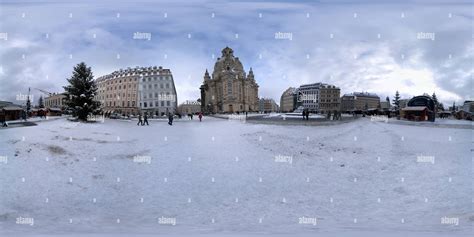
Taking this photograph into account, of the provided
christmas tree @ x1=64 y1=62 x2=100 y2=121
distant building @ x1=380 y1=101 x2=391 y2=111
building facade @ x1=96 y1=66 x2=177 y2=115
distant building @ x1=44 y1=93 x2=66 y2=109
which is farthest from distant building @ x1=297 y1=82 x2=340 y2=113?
distant building @ x1=44 y1=93 x2=66 y2=109

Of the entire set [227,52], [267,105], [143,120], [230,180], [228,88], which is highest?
[227,52]

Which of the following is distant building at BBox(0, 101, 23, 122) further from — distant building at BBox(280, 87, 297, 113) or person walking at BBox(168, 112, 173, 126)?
distant building at BBox(280, 87, 297, 113)

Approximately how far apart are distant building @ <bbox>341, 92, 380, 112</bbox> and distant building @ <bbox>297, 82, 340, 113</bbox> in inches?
3.0

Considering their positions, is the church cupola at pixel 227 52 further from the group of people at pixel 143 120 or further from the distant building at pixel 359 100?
the distant building at pixel 359 100

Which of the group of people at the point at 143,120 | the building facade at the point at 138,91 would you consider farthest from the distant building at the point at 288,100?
the group of people at the point at 143,120

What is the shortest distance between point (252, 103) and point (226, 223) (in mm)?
854

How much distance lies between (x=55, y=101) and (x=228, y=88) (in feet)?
4.10

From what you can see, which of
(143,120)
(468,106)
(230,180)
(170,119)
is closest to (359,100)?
(468,106)

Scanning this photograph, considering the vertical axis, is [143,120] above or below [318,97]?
below

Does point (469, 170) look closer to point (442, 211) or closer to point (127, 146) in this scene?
point (442, 211)

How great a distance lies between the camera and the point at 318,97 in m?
1.90

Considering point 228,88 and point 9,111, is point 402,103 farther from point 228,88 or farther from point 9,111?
point 9,111

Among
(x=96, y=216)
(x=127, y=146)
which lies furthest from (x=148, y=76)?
(x=96, y=216)

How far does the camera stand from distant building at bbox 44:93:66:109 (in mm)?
1850
